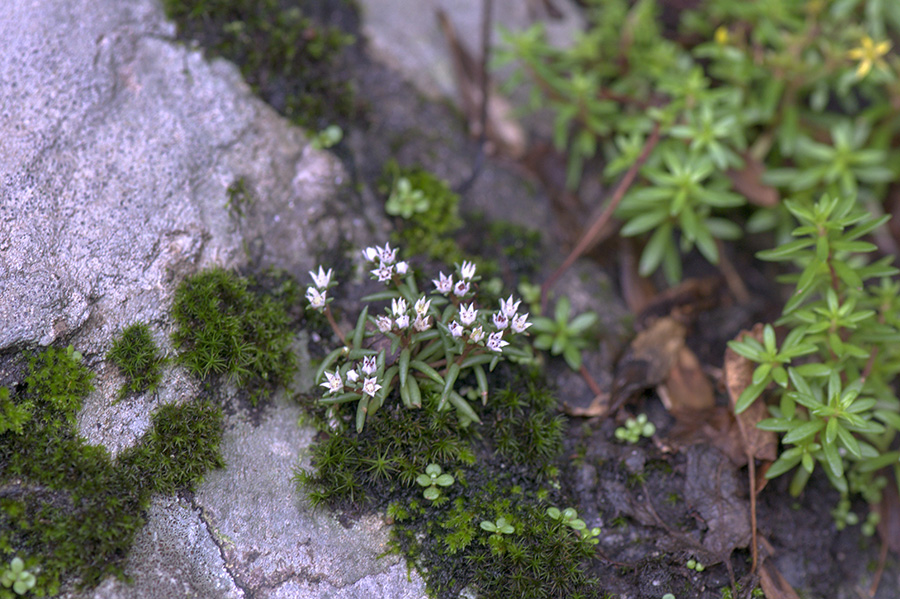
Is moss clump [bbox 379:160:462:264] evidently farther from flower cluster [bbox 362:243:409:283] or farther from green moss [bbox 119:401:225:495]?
green moss [bbox 119:401:225:495]

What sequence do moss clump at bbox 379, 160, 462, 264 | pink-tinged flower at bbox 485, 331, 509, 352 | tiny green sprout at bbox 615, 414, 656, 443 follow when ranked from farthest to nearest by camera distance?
moss clump at bbox 379, 160, 462, 264
tiny green sprout at bbox 615, 414, 656, 443
pink-tinged flower at bbox 485, 331, 509, 352

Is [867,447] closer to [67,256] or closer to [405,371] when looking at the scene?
[405,371]

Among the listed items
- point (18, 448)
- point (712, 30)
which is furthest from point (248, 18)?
point (712, 30)

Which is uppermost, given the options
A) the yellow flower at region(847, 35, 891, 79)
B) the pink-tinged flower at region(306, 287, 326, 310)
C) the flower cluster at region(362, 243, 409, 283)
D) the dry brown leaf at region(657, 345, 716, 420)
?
the yellow flower at region(847, 35, 891, 79)

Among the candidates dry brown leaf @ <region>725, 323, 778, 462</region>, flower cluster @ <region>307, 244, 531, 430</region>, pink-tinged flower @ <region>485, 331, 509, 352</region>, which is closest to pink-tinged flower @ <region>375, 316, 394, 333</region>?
flower cluster @ <region>307, 244, 531, 430</region>

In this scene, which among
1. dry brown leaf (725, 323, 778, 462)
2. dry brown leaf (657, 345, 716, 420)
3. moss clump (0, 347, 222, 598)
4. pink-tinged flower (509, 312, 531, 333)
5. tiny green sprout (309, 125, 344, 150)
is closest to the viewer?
moss clump (0, 347, 222, 598)

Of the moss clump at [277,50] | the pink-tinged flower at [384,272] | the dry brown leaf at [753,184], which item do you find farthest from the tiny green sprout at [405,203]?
the dry brown leaf at [753,184]

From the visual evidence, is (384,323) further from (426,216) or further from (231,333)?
(426,216)

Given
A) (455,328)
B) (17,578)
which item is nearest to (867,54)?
(455,328)
